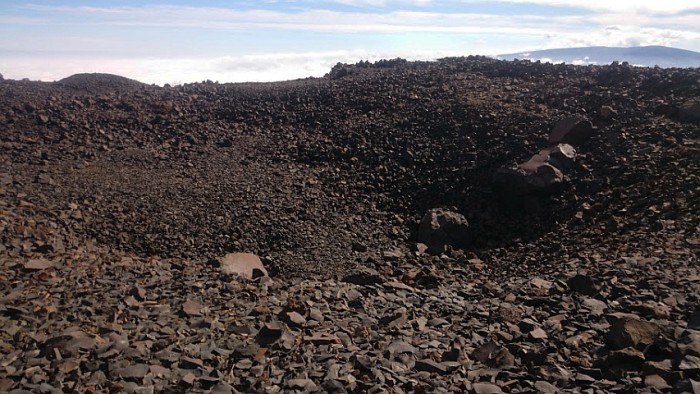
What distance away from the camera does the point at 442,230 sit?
8.50 metres

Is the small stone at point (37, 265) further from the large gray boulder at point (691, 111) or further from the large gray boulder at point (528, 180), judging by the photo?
the large gray boulder at point (691, 111)

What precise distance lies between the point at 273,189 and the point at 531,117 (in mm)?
5281

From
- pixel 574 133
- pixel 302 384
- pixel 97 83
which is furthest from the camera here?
pixel 97 83

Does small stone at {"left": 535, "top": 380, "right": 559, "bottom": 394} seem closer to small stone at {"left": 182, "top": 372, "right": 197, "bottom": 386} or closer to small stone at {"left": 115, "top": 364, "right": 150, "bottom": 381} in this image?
small stone at {"left": 182, "top": 372, "right": 197, "bottom": 386}

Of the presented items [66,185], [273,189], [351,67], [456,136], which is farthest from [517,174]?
[351,67]

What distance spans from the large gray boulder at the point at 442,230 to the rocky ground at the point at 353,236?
71mm

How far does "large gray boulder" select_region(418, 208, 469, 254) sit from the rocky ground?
0.23 feet

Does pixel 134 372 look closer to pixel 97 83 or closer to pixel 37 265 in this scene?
pixel 37 265

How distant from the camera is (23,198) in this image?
332 inches

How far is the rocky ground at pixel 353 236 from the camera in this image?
4.59 metres

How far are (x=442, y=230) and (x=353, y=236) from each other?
1.40 meters

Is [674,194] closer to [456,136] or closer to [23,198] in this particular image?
[456,136]

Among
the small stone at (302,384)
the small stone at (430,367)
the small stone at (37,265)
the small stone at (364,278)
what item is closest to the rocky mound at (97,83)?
the small stone at (37,265)

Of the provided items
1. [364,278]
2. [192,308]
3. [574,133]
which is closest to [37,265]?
[192,308]
